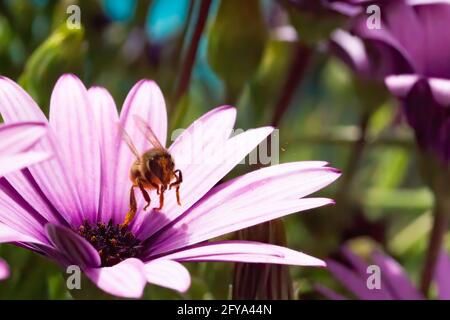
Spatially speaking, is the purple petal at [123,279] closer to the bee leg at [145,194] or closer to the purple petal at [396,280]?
the bee leg at [145,194]

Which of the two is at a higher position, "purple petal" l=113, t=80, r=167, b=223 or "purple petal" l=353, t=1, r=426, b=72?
"purple petal" l=353, t=1, r=426, b=72

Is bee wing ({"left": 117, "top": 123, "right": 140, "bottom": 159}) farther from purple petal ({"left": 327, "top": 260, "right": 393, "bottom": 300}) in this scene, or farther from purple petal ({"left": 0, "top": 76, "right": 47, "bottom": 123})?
purple petal ({"left": 327, "top": 260, "right": 393, "bottom": 300})

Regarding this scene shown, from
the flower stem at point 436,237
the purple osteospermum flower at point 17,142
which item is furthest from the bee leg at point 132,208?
the flower stem at point 436,237

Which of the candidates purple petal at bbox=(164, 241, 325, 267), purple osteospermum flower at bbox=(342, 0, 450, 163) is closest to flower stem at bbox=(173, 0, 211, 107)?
purple osteospermum flower at bbox=(342, 0, 450, 163)

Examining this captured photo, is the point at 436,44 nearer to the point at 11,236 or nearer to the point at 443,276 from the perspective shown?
the point at 443,276

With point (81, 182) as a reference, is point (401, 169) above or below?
above

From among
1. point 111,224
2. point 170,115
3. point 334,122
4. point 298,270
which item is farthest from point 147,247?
point 334,122
